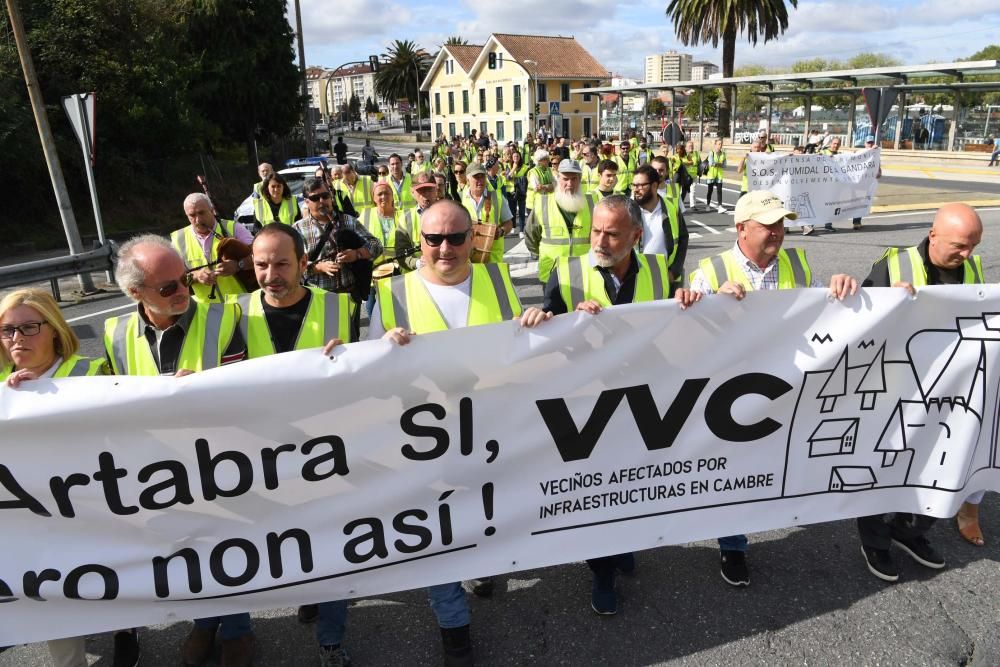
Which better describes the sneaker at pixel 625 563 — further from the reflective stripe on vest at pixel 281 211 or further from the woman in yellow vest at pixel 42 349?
the reflective stripe on vest at pixel 281 211

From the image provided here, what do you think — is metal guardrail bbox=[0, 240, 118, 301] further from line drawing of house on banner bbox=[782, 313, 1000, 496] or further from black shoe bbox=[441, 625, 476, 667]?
line drawing of house on banner bbox=[782, 313, 1000, 496]

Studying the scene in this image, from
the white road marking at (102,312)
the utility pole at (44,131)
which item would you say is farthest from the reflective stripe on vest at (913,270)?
the utility pole at (44,131)

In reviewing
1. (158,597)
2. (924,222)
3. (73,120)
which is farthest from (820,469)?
(924,222)

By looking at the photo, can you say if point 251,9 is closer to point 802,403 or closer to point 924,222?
point 924,222

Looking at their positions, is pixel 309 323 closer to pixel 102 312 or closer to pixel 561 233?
pixel 561 233

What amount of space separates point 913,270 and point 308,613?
3.30 m

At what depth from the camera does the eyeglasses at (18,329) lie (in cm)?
267

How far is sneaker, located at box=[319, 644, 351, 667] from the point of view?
9.50 ft

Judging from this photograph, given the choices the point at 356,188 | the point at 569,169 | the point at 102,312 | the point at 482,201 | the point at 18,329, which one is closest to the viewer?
the point at 18,329

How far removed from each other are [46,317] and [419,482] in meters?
1.60

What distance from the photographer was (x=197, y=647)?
2.95m

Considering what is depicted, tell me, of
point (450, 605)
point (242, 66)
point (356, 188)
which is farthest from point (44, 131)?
point (242, 66)

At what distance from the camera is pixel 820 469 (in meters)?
3.16

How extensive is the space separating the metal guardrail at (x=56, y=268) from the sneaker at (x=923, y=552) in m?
8.50
